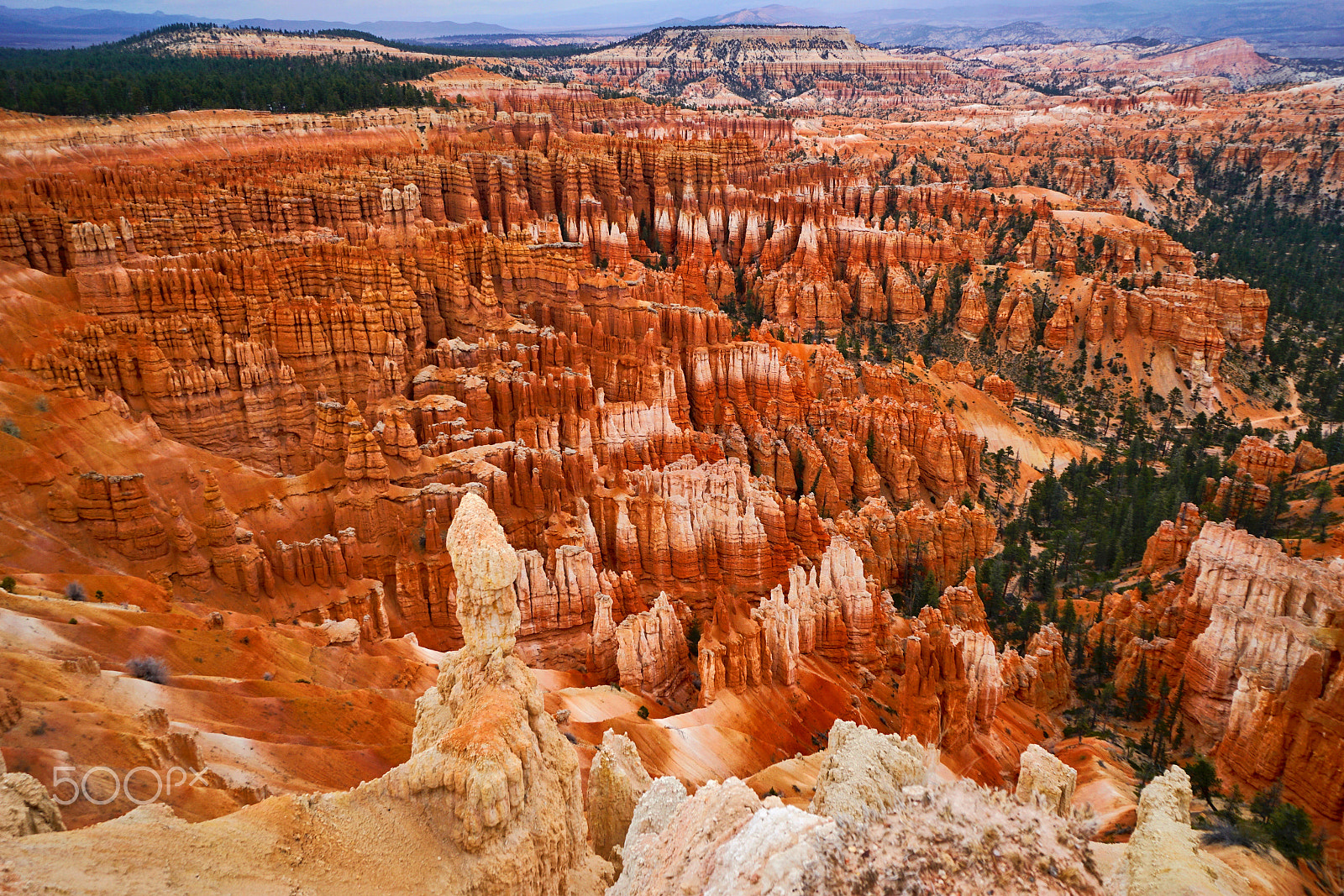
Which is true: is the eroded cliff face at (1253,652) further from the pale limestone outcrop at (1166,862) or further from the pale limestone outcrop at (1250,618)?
the pale limestone outcrop at (1166,862)

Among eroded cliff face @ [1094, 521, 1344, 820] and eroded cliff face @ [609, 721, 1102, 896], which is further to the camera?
eroded cliff face @ [1094, 521, 1344, 820]

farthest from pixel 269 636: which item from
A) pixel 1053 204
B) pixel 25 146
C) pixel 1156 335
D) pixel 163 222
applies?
pixel 1053 204

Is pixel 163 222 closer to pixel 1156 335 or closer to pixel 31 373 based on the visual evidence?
pixel 31 373

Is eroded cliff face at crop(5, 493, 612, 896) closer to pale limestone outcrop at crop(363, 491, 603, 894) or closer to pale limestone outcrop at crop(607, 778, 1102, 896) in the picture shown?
pale limestone outcrop at crop(363, 491, 603, 894)

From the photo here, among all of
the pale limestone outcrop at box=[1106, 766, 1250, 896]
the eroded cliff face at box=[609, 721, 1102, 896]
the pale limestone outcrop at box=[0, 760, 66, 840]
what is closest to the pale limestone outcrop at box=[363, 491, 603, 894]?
the eroded cliff face at box=[609, 721, 1102, 896]

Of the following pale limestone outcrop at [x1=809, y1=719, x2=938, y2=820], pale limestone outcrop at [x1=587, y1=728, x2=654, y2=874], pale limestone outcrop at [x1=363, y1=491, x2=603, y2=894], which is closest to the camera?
pale limestone outcrop at [x1=809, y1=719, x2=938, y2=820]

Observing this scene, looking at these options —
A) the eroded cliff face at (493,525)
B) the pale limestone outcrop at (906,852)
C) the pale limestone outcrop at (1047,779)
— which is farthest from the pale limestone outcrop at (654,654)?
the pale limestone outcrop at (906,852)

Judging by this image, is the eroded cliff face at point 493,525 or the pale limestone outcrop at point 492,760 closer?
the pale limestone outcrop at point 492,760
